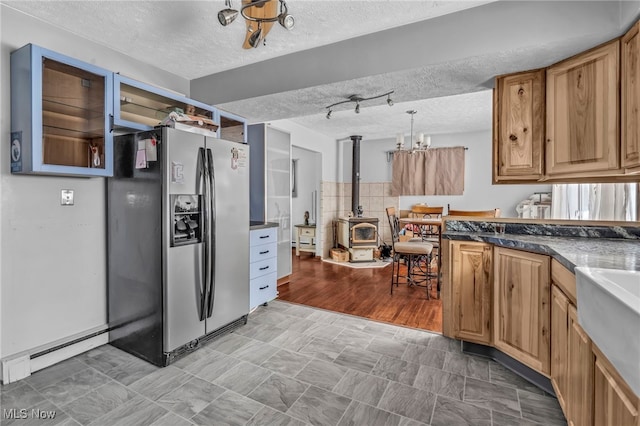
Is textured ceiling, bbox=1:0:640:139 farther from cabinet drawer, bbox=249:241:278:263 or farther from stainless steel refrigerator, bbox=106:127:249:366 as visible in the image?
cabinet drawer, bbox=249:241:278:263

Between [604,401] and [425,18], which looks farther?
[425,18]

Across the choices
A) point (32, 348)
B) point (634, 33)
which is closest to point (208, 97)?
point (32, 348)

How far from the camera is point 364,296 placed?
153 inches

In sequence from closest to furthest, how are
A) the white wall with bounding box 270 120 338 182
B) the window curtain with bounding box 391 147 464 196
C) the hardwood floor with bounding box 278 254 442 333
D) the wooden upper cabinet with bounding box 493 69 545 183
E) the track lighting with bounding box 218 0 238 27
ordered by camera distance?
the track lighting with bounding box 218 0 238 27, the wooden upper cabinet with bounding box 493 69 545 183, the hardwood floor with bounding box 278 254 442 333, the white wall with bounding box 270 120 338 182, the window curtain with bounding box 391 147 464 196

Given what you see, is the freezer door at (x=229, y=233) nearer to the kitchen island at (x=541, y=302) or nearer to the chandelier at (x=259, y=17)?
the chandelier at (x=259, y=17)

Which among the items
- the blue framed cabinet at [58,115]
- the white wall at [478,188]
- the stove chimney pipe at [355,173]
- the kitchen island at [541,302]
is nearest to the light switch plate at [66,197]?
the blue framed cabinet at [58,115]

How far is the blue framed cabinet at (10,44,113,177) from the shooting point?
6.39 feet

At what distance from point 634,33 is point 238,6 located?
7.40 feet

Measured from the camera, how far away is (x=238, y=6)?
1.99 metres

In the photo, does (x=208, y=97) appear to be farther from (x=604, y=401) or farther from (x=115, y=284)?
(x=604, y=401)

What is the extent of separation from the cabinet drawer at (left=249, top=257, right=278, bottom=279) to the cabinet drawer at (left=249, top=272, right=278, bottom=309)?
0.14 ft

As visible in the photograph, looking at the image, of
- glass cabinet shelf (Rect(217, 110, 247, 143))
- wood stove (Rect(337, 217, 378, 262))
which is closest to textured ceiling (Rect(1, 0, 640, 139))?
glass cabinet shelf (Rect(217, 110, 247, 143))

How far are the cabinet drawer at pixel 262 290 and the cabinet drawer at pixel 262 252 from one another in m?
0.22

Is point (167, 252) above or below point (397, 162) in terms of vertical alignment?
below
